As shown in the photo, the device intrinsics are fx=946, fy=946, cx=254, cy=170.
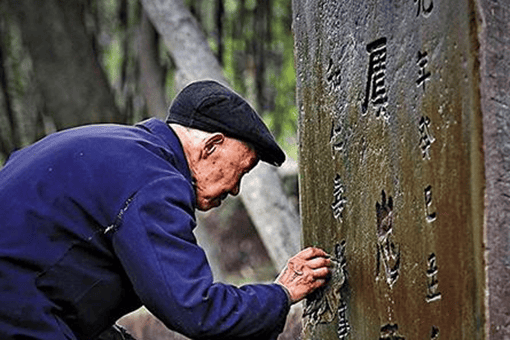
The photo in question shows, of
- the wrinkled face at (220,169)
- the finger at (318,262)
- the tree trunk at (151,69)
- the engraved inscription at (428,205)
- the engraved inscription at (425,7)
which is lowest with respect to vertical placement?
the finger at (318,262)

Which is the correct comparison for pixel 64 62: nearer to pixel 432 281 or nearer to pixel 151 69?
pixel 151 69

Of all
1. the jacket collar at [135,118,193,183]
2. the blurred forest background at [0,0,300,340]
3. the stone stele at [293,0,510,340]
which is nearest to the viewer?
the stone stele at [293,0,510,340]

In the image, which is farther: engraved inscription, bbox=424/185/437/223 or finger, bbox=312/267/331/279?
finger, bbox=312/267/331/279

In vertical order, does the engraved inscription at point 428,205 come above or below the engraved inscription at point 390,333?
above

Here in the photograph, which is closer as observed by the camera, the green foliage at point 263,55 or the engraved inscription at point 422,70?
the engraved inscription at point 422,70

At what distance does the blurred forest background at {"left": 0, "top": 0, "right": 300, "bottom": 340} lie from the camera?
26.2ft

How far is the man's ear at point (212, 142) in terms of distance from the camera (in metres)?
2.85

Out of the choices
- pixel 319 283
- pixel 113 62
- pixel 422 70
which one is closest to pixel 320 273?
pixel 319 283

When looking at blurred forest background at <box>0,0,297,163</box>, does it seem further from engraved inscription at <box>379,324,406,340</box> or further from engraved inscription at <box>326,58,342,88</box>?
engraved inscription at <box>379,324,406,340</box>

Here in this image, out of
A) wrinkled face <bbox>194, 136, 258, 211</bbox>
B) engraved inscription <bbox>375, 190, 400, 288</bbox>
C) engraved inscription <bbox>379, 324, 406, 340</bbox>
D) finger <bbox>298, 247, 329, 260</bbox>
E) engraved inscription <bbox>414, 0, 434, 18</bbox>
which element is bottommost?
engraved inscription <bbox>379, 324, 406, 340</bbox>

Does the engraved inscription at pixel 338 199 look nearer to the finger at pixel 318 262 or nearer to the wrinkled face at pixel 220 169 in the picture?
the finger at pixel 318 262

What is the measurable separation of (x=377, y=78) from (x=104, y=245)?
0.90 metres

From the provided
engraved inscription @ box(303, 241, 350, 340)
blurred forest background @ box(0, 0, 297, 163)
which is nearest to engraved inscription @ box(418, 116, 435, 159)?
engraved inscription @ box(303, 241, 350, 340)

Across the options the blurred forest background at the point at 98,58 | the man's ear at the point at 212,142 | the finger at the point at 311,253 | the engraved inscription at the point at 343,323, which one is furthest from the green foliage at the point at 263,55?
the man's ear at the point at 212,142
